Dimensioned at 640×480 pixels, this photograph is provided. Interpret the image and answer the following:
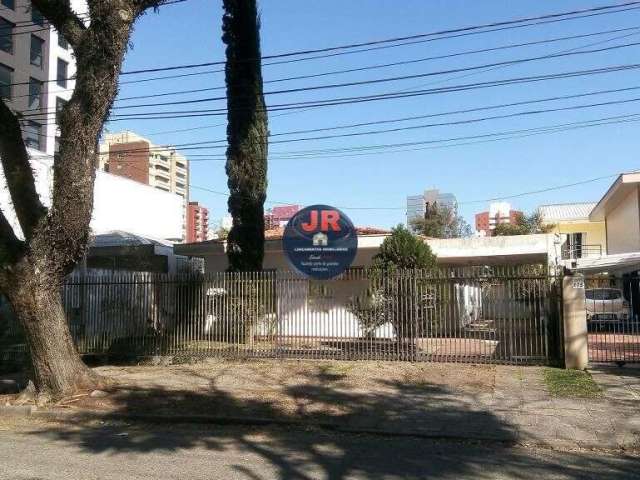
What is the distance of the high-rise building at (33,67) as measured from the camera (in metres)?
44.5

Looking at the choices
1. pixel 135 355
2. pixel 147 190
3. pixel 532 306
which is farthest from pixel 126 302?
pixel 147 190

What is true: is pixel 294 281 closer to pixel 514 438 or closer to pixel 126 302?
pixel 126 302

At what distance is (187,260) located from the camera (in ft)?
84.0

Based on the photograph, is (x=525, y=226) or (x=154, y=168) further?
(x=154, y=168)

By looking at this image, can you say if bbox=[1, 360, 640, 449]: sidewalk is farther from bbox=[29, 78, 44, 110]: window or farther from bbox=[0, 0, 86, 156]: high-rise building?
bbox=[29, 78, 44, 110]: window

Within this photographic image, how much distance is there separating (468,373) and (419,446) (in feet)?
16.0

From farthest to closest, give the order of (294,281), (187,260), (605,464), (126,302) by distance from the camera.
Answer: (187,260) < (126,302) < (294,281) < (605,464)

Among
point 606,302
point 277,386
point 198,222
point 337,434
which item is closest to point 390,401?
point 337,434

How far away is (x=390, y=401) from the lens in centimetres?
1005

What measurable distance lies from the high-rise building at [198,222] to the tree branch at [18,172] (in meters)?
77.4

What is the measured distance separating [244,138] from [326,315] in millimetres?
5579

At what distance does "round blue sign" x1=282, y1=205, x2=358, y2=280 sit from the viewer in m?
15.4

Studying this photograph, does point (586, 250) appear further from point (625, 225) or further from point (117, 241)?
point (117, 241)

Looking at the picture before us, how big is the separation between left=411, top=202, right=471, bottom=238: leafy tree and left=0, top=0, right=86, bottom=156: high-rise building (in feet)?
91.3
